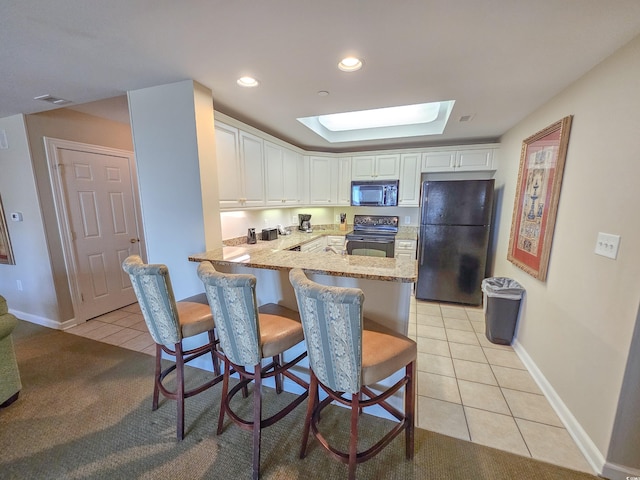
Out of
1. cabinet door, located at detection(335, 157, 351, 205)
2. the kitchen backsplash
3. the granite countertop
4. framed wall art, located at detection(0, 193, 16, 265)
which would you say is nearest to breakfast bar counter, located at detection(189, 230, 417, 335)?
the granite countertop

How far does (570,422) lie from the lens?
165 centimetres

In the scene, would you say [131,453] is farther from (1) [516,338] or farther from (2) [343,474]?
(1) [516,338]

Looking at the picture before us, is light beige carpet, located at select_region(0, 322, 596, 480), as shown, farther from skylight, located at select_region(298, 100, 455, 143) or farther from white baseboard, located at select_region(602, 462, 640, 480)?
skylight, located at select_region(298, 100, 455, 143)

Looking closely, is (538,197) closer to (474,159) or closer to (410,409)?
(474,159)

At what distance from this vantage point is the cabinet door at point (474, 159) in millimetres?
3598

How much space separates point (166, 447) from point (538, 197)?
3301 millimetres

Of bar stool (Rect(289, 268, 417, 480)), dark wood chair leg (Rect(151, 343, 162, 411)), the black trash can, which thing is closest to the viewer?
bar stool (Rect(289, 268, 417, 480))

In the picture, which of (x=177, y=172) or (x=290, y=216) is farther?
(x=290, y=216)

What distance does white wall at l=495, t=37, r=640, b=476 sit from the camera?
4.42 feet

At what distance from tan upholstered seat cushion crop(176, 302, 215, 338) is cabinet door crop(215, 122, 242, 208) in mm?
1016

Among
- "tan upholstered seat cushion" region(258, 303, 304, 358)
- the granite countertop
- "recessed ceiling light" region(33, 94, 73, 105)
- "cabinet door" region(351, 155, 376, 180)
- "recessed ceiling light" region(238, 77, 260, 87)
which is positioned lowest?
"tan upholstered seat cushion" region(258, 303, 304, 358)

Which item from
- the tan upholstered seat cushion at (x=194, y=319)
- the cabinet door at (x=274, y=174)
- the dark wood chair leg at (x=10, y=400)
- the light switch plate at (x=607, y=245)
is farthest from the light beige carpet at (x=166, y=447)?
the cabinet door at (x=274, y=174)

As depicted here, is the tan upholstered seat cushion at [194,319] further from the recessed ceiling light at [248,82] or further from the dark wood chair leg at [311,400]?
the recessed ceiling light at [248,82]

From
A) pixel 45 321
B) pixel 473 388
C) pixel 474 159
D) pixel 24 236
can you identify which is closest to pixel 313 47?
pixel 473 388
